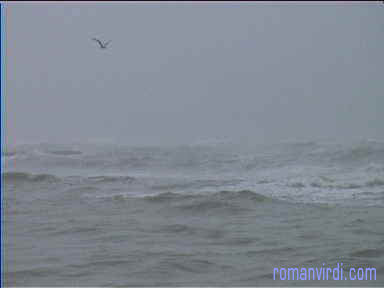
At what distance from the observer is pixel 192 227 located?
9.73 metres

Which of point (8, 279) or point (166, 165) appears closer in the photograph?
point (8, 279)

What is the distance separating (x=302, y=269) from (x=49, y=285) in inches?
106

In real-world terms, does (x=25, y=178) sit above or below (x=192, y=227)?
above

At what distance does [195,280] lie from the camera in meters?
6.81

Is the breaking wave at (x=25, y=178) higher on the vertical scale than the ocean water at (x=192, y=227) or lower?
higher

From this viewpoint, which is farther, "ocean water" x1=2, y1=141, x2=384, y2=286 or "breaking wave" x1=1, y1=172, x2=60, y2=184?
"breaking wave" x1=1, y1=172, x2=60, y2=184

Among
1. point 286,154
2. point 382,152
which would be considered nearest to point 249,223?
point 382,152

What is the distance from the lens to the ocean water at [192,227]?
7.13 metres

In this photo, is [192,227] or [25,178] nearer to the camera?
[192,227]

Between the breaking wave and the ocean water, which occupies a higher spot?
the breaking wave

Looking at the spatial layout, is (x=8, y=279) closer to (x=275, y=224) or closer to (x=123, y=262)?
(x=123, y=262)

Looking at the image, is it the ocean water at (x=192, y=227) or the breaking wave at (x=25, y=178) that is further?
the breaking wave at (x=25, y=178)

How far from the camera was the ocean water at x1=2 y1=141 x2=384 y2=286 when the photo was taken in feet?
23.4

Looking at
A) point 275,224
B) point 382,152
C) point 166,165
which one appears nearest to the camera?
point 275,224
